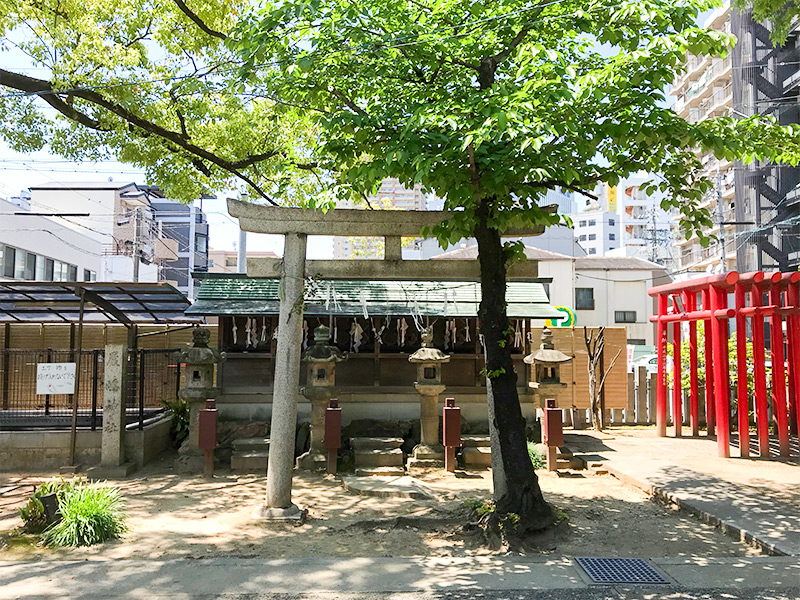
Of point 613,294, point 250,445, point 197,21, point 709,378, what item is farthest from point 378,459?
point 613,294

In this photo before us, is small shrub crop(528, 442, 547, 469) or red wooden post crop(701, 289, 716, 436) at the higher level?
red wooden post crop(701, 289, 716, 436)

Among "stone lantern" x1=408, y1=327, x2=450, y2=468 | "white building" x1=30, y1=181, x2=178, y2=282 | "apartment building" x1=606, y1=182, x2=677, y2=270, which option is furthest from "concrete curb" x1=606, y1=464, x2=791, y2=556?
"apartment building" x1=606, y1=182, x2=677, y2=270

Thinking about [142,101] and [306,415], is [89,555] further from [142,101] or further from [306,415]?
[142,101]

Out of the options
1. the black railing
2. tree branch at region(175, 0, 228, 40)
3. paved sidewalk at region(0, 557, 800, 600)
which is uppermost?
tree branch at region(175, 0, 228, 40)

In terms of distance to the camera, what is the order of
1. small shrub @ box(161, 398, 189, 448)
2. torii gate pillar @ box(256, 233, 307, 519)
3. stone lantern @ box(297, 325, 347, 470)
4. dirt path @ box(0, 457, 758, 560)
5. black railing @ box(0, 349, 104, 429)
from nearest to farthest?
1. dirt path @ box(0, 457, 758, 560)
2. torii gate pillar @ box(256, 233, 307, 519)
3. stone lantern @ box(297, 325, 347, 470)
4. black railing @ box(0, 349, 104, 429)
5. small shrub @ box(161, 398, 189, 448)

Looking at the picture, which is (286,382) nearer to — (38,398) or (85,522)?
(85,522)

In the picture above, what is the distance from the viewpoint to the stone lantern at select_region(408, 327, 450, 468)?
12047 millimetres

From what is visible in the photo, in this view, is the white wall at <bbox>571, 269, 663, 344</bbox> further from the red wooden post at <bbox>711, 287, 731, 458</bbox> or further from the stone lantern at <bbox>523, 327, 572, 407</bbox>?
the stone lantern at <bbox>523, 327, 572, 407</bbox>

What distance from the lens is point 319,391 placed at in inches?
475

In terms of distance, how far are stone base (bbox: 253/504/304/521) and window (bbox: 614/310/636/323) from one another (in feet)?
115

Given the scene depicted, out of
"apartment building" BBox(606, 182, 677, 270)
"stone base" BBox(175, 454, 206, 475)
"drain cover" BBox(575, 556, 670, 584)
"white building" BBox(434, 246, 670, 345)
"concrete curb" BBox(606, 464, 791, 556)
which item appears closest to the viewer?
"drain cover" BBox(575, 556, 670, 584)

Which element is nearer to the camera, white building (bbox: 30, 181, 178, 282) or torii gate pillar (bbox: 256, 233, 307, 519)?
torii gate pillar (bbox: 256, 233, 307, 519)

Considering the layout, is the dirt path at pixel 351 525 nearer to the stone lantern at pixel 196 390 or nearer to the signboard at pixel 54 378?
the stone lantern at pixel 196 390

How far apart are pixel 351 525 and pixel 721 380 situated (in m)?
7.98
